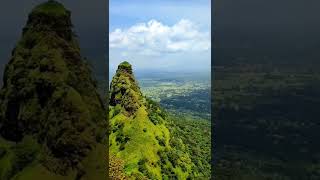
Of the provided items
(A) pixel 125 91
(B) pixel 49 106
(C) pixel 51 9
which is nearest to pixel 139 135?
(A) pixel 125 91

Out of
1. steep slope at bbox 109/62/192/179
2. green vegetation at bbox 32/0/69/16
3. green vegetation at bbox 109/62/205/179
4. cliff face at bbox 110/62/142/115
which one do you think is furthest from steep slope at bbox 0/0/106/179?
cliff face at bbox 110/62/142/115

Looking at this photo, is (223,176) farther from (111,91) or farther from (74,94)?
(74,94)

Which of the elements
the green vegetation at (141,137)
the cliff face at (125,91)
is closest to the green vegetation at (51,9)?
the green vegetation at (141,137)

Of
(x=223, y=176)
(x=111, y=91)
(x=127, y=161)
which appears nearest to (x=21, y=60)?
(x=127, y=161)

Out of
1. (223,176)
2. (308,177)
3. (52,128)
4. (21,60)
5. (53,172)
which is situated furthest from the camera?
(308,177)

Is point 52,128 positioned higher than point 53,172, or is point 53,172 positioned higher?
point 52,128

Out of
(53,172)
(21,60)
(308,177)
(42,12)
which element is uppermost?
(42,12)
